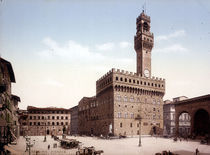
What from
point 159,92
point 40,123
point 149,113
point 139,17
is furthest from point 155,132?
point 40,123

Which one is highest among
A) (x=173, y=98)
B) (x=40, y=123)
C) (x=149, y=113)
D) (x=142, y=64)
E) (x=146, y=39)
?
(x=146, y=39)

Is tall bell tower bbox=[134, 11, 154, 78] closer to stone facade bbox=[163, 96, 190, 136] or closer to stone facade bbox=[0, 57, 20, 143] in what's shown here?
stone facade bbox=[163, 96, 190, 136]

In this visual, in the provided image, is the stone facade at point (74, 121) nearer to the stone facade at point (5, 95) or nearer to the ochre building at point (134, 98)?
the ochre building at point (134, 98)

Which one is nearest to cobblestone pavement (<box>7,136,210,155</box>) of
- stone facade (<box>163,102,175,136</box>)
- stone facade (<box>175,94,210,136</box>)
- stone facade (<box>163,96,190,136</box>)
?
stone facade (<box>175,94,210,136</box>)

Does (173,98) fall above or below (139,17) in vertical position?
below

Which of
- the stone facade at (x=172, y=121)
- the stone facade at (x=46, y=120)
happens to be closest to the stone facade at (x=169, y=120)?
the stone facade at (x=172, y=121)

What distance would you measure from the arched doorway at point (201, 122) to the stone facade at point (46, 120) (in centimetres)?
5274

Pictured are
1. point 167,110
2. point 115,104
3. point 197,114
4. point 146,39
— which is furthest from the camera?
point 167,110

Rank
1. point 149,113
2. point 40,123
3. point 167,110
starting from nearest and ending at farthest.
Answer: point 149,113 → point 167,110 → point 40,123

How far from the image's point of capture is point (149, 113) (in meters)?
58.5

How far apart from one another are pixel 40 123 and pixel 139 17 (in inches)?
2322

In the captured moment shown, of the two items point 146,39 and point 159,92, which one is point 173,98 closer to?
point 159,92

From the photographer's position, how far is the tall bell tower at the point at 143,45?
61.4 m

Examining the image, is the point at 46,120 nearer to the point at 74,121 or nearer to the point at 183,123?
the point at 74,121
